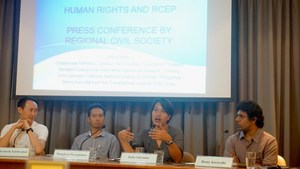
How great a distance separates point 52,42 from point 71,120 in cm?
82

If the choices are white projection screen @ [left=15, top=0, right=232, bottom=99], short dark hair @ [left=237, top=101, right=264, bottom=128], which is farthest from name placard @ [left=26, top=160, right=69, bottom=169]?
white projection screen @ [left=15, top=0, right=232, bottom=99]

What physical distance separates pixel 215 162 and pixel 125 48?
1945mm

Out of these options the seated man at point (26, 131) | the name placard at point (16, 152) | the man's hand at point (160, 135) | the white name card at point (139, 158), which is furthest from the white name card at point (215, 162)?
the seated man at point (26, 131)

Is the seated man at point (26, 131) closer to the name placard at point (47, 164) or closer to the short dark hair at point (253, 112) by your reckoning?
the short dark hair at point (253, 112)

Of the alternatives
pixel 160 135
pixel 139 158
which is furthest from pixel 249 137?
pixel 139 158

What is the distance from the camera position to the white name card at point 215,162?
106 inches

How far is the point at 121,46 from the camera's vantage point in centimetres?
437

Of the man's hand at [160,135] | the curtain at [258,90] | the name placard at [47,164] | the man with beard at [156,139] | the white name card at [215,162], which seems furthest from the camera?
the curtain at [258,90]

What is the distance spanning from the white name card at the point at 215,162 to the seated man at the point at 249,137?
0.71m

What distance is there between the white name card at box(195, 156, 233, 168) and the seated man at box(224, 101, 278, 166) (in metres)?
0.71

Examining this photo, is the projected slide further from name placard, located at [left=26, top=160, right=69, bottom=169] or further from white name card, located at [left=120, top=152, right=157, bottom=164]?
name placard, located at [left=26, top=160, right=69, bottom=169]

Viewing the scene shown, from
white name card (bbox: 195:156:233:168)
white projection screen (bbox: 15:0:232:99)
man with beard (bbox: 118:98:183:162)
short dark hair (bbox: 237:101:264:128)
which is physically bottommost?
white name card (bbox: 195:156:233:168)

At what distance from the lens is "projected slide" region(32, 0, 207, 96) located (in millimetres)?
4242

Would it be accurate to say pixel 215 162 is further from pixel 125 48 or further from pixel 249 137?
pixel 125 48
